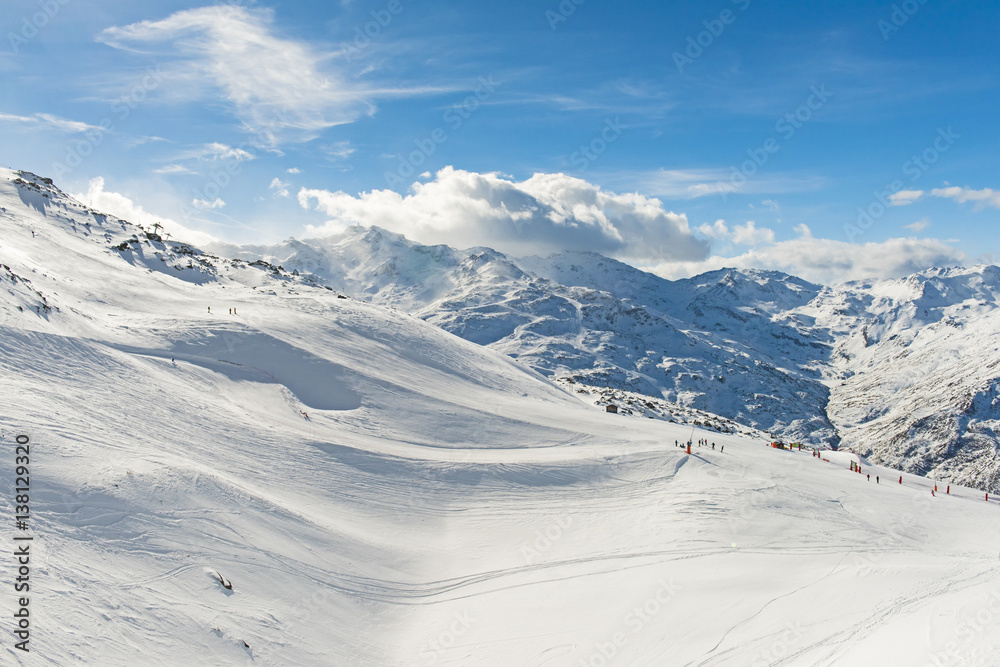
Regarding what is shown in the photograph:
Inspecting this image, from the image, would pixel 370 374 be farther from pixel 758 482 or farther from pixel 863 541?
pixel 863 541

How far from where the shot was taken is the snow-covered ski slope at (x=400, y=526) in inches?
597

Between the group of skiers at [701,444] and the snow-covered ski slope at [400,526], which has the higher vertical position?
the group of skiers at [701,444]

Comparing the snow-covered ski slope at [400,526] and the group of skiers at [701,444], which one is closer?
the snow-covered ski slope at [400,526]

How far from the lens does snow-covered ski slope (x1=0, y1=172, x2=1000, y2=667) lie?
15172 millimetres

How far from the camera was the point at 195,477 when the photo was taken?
20.0 metres

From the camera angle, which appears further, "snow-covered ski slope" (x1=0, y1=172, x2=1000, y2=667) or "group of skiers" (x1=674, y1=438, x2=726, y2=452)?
"group of skiers" (x1=674, y1=438, x2=726, y2=452)

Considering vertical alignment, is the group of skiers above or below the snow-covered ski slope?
above

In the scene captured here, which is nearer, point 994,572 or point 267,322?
point 994,572

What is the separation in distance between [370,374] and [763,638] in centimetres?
3094

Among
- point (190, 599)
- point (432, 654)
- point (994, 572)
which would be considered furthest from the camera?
point (994, 572)

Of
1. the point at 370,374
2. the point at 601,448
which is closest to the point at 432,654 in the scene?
the point at 601,448

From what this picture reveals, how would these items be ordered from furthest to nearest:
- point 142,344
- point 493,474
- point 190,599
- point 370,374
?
point 370,374
point 142,344
point 493,474
point 190,599

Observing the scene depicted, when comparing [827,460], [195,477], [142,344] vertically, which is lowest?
[195,477]

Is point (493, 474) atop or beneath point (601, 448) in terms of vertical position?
beneath
